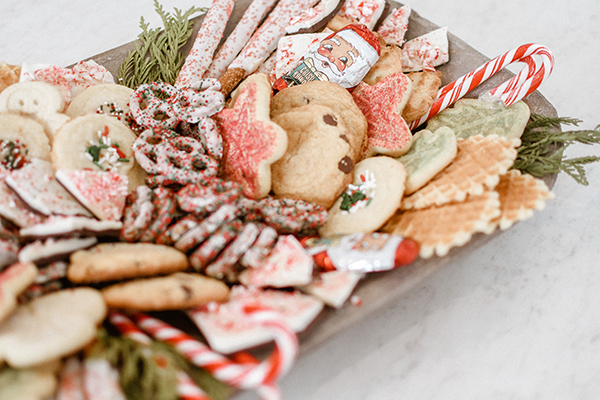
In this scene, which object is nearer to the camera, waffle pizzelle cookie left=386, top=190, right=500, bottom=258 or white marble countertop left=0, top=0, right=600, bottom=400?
waffle pizzelle cookie left=386, top=190, right=500, bottom=258

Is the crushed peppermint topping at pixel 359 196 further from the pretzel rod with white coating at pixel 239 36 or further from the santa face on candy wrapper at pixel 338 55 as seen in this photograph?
the pretzel rod with white coating at pixel 239 36

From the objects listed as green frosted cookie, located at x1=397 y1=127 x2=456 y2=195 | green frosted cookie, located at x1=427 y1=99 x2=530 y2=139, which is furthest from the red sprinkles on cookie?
green frosted cookie, located at x1=427 y1=99 x2=530 y2=139

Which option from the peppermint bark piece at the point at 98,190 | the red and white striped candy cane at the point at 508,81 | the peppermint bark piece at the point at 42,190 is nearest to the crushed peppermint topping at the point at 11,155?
the peppermint bark piece at the point at 42,190

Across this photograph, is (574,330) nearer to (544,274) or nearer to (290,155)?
(544,274)

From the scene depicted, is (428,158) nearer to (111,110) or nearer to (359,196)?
(359,196)

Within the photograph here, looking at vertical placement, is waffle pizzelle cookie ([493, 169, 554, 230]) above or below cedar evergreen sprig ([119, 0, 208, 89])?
below

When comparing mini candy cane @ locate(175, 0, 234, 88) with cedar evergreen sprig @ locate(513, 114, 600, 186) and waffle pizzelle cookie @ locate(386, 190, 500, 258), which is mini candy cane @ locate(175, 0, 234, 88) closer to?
waffle pizzelle cookie @ locate(386, 190, 500, 258)

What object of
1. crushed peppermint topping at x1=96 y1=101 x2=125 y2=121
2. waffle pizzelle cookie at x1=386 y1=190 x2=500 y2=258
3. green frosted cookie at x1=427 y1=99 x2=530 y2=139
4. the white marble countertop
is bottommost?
the white marble countertop

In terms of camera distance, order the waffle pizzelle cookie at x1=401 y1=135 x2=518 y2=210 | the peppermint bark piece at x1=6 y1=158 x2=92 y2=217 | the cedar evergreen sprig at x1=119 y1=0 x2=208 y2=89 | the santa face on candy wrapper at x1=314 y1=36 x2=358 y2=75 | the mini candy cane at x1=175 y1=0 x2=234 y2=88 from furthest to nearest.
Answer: the cedar evergreen sprig at x1=119 y1=0 x2=208 y2=89
the mini candy cane at x1=175 y1=0 x2=234 y2=88
the santa face on candy wrapper at x1=314 y1=36 x2=358 y2=75
the waffle pizzelle cookie at x1=401 y1=135 x2=518 y2=210
the peppermint bark piece at x1=6 y1=158 x2=92 y2=217
